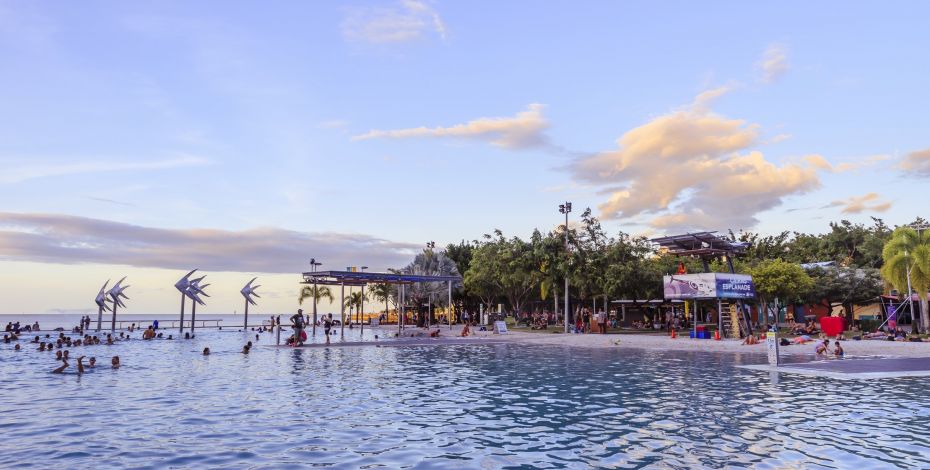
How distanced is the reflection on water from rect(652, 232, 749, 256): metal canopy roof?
20010mm

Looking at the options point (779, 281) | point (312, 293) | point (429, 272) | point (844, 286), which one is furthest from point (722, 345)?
point (312, 293)

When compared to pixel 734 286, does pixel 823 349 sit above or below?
below

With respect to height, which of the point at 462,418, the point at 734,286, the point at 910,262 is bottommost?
the point at 462,418

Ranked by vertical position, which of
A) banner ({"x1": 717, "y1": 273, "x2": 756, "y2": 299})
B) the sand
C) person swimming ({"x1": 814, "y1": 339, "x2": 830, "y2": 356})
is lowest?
the sand

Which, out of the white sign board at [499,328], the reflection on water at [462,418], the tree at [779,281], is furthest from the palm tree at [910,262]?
the white sign board at [499,328]

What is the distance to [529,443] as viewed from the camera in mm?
11922

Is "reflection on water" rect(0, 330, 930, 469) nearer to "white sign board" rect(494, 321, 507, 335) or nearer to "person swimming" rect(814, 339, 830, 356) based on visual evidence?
"person swimming" rect(814, 339, 830, 356)

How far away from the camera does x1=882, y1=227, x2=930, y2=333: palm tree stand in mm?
42031

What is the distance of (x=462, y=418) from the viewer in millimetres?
14680

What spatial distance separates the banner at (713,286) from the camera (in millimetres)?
43375

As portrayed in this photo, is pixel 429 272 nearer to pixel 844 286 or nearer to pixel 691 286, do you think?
pixel 691 286

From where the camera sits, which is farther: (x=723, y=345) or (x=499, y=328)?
(x=499, y=328)

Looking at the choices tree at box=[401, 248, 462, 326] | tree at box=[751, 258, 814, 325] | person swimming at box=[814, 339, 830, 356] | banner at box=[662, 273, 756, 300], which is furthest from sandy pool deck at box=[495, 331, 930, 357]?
tree at box=[401, 248, 462, 326]

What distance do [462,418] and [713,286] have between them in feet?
110
